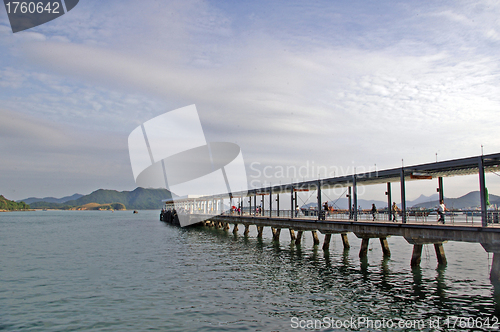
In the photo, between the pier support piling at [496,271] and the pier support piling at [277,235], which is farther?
the pier support piling at [277,235]

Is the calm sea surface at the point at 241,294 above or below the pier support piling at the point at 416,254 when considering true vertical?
below

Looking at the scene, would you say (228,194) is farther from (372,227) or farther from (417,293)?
(417,293)

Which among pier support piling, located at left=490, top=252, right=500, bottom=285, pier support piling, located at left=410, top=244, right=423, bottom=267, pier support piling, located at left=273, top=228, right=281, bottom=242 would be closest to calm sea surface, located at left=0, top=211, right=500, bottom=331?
pier support piling, located at left=410, top=244, right=423, bottom=267

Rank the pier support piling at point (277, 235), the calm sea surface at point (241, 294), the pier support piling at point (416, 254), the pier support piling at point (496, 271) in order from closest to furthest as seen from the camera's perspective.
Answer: the calm sea surface at point (241, 294), the pier support piling at point (496, 271), the pier support piling at point (416, 254), the pier support piling at point (277, 235)

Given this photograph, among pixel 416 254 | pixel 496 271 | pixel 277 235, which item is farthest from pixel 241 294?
pixel 277 235

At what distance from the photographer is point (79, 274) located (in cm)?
2531

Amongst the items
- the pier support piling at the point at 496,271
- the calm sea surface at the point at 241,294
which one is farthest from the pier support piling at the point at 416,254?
the pier support piling at the point at 496,271

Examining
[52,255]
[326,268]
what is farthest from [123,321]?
[52,255]

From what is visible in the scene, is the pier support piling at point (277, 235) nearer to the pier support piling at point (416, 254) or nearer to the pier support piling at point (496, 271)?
the pier support piling at point (416, 254)

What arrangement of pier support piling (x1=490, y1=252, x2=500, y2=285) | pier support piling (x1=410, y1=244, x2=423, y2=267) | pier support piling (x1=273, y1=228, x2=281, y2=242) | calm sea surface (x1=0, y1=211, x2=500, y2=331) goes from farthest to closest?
pier support piling (x1=273, y1=228, x2=281, y2=242)
pier support piling (x1=410, y1=244, x2=423, y2=267)
pier support piling (x1=490, y1=252, x2=500, y2=285)
calm sea surface (x1=0, y1=211, x2=500, y2=331)

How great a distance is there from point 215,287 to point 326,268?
35.5ft

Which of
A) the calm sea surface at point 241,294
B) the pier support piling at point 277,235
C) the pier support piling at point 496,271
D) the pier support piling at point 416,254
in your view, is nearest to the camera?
the calm sea surface at point 241,294

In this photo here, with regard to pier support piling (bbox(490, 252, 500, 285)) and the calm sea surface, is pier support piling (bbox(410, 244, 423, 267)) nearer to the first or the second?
the calm sea surface

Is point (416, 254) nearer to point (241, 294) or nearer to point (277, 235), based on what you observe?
point (241, 294)
